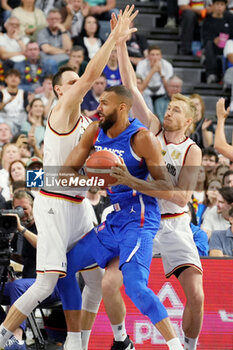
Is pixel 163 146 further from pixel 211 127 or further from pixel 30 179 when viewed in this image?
pixel 211 127

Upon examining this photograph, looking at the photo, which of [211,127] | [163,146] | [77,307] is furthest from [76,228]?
[211,127]

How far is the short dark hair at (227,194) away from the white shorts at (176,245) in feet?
8.35

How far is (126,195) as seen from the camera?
593 cm

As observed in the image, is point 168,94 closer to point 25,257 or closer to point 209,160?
point 209,160

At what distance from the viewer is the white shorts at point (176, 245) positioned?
634 centimetres

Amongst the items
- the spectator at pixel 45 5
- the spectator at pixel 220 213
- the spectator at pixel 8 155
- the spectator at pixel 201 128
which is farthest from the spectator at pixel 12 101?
the spectator at pixel 220 213

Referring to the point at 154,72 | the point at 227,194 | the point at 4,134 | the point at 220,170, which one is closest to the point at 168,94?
the point at 154,72

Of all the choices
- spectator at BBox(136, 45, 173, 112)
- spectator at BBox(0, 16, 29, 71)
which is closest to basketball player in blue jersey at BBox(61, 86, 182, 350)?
spectator at BBox(136, 45, 173, 112)

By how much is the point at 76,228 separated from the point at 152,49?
6604 millimetres

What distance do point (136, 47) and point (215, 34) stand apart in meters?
1.43

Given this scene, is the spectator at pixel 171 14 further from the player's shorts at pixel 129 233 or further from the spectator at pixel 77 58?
the player's shorts at pixel 129 233

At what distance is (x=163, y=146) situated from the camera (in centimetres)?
657

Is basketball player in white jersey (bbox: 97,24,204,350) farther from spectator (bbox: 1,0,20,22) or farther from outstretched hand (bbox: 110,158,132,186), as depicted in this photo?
spectator (bbox: 1,0,20,22)

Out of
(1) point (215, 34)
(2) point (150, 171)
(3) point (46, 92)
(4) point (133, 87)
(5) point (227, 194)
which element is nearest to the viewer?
(2) point (150, 171)
